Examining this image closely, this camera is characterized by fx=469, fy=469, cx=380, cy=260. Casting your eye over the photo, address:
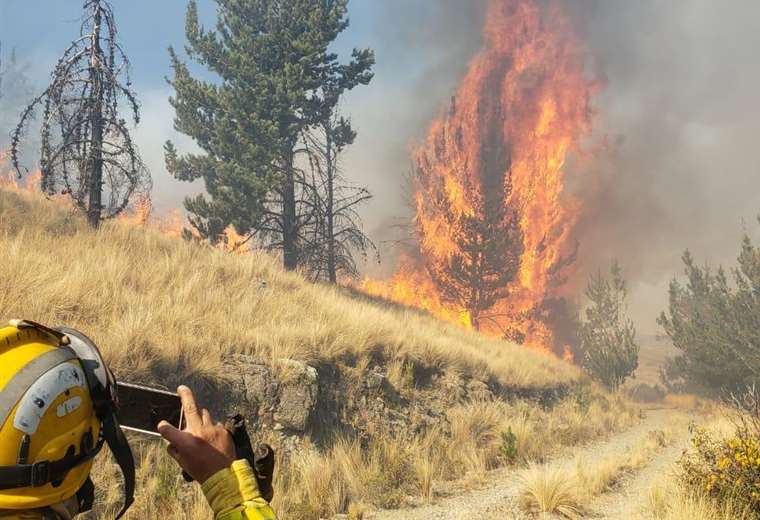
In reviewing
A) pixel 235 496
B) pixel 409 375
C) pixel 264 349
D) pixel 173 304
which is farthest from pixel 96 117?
pixel 235 496

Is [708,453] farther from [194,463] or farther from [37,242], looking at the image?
[37,242]

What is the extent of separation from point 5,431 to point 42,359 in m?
0.19

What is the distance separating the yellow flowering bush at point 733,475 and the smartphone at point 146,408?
5.96 meters

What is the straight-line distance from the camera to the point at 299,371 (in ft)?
24.7

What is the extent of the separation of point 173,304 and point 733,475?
8.26 meters

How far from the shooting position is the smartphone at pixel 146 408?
1.45 meters

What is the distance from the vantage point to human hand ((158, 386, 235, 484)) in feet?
4.36

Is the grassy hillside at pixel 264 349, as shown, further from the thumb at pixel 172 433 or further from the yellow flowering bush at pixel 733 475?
the thumb at pixel 172 433

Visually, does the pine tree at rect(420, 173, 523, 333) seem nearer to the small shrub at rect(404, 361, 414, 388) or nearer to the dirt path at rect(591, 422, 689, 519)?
the dirt path at rect(591, 422, 689, 519)

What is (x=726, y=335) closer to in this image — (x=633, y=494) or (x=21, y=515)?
(x=633, y=494)

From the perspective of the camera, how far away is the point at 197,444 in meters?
1.34

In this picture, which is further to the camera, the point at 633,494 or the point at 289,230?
the point at 289,230

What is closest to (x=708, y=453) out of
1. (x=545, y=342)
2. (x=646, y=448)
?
(x=646, y=448)

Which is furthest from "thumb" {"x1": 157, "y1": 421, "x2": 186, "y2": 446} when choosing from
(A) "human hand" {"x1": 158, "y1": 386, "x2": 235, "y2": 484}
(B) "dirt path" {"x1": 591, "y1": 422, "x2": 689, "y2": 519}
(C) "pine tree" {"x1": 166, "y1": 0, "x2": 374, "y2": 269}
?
(C) "pine tree" {"x1": 166, "y1": 0, "x2": 374, "y2": 269}
